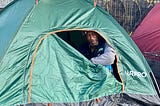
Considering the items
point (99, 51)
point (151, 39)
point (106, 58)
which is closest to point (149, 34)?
point (151, 39)

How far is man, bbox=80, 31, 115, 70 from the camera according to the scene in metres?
4.55

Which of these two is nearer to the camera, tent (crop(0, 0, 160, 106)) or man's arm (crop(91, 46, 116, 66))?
tent (crop(0, 0, 160, 106))

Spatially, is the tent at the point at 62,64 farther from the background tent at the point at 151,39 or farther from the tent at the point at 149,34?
the tent at the point at 149,34

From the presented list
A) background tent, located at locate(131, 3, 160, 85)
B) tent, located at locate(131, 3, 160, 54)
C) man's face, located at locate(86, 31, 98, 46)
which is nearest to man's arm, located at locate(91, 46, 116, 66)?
man's face, located at locate(86, 31, 98, 46)

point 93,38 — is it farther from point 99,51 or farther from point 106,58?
point 106,58

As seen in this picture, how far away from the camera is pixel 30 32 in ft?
13.9

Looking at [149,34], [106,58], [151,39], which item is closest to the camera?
[106,58]

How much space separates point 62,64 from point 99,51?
2.46 feet

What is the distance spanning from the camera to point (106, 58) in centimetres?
457

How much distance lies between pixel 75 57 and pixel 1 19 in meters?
1.45

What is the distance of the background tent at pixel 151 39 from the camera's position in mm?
5770

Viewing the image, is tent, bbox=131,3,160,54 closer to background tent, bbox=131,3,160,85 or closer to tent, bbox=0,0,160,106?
background tent, bbox=131,3,160,85

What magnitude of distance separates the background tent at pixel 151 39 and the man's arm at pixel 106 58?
A: 1.20 metres

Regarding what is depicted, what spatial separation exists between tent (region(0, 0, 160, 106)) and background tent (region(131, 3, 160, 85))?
103 centimetres
